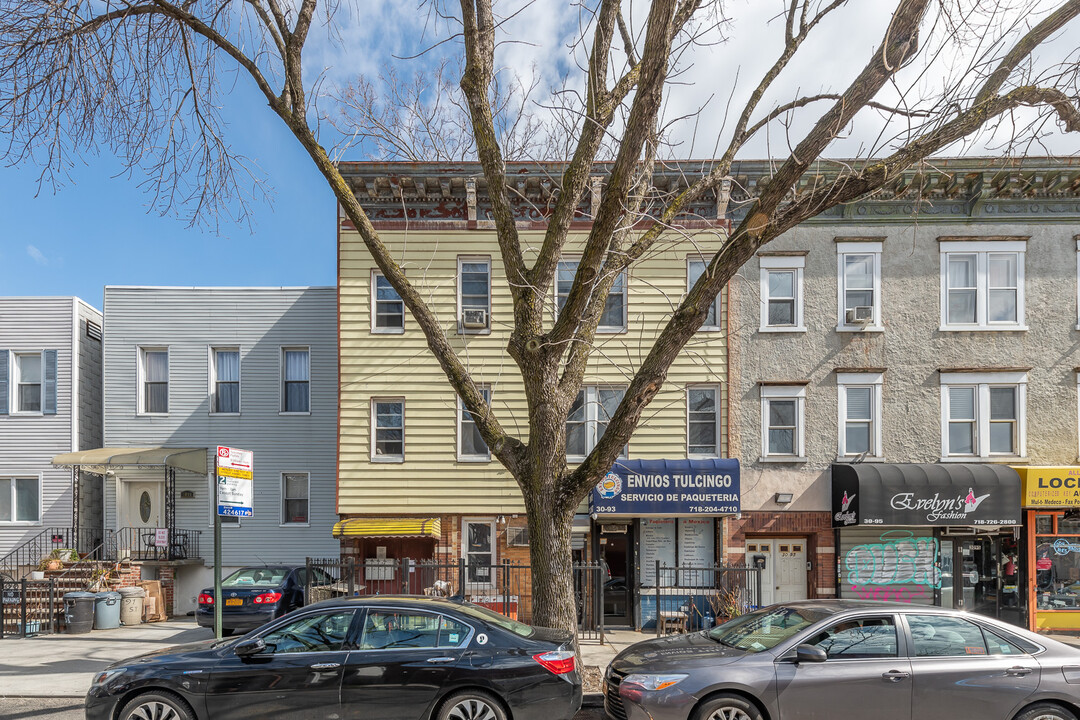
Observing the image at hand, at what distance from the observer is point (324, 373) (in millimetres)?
17906

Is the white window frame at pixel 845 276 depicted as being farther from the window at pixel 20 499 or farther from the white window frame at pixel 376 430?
the window at pixel 20 499

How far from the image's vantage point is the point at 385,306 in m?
15.6

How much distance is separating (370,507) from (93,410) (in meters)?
9.21

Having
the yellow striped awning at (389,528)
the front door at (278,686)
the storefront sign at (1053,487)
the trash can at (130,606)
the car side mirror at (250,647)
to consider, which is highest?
the storefront sign at (1053,487)

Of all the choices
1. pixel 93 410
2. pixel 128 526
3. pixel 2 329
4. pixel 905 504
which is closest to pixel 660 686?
pixel 905 504

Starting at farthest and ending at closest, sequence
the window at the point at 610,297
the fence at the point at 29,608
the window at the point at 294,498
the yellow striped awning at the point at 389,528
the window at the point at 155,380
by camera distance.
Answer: the window at the point at 155,380
the window at the point at 294,498
the window at the point at 610,297
the yellow striped awning at the point at 389,528
the fence at the point at 29,608

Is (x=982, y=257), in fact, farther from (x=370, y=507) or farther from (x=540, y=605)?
(x=370, y=507)

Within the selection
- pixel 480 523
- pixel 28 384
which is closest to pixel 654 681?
pixel 480 523

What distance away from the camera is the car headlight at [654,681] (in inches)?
258

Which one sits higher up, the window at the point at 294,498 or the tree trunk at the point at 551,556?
the tree trunk at the point at 551,556

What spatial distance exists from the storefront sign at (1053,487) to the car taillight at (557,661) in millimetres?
11656

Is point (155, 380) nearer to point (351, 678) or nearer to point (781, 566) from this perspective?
point (351, 678)

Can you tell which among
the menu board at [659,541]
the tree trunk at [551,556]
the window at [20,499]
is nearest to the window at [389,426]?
the menu board at [659,541]

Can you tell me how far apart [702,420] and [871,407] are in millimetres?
3499
